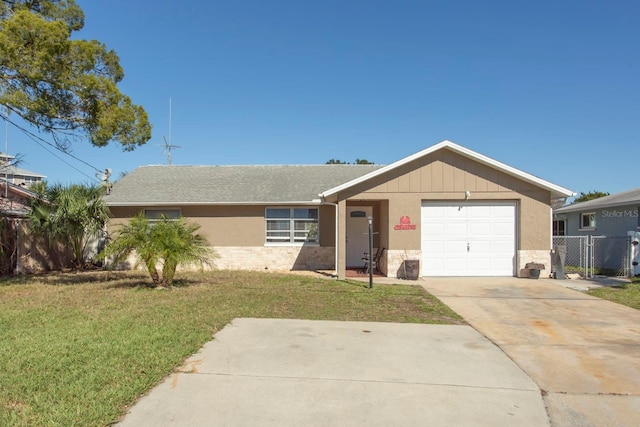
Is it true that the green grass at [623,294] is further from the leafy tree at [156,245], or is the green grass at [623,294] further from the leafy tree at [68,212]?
the leafy tree at [68,212]

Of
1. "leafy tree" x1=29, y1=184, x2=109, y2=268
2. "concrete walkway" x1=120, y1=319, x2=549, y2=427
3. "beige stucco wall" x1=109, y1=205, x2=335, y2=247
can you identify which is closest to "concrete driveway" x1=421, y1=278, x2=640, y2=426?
"concrete walkway" x1=120, y1=319, x2=549, y2=427

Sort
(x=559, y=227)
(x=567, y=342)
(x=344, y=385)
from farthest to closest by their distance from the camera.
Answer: (x=559, y=227)
(x=567, y=342)
(x=344, y=385)

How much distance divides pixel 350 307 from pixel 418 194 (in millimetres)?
6116

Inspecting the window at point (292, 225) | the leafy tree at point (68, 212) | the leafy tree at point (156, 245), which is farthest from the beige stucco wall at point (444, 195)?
the leafy tree at point (68, 212)

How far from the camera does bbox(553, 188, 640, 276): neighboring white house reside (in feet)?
48.4

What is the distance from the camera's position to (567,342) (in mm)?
6391

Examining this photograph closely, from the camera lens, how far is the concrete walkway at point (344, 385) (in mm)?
3846

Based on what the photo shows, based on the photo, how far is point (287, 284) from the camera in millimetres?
12406

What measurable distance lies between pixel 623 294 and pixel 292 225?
10.7 meters

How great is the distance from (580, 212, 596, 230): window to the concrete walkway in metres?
17.8

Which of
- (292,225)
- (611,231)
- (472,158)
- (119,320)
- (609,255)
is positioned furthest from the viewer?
(611,231)

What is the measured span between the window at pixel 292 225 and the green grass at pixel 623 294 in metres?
9.32

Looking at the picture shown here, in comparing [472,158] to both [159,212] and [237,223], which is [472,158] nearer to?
[237,223]

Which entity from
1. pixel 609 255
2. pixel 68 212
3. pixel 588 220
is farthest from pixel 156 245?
pixel 588 220
